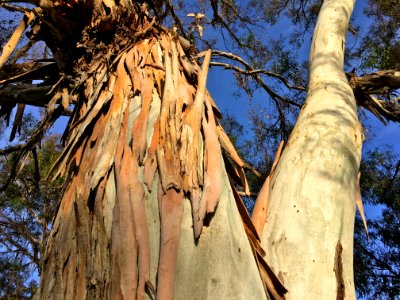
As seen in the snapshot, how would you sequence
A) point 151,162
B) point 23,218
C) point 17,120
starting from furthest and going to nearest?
point 23,218 → point 17,120 → point 151,162

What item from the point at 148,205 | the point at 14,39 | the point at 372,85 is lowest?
the point at 148,205

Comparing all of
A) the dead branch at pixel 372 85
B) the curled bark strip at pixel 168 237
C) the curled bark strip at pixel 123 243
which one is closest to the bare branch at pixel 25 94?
the curled bark strip at pixel 123 243

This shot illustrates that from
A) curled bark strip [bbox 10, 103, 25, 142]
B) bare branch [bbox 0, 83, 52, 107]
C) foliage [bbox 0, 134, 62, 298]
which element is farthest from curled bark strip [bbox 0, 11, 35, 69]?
foliage [bbox 0, 134, 62, 298]

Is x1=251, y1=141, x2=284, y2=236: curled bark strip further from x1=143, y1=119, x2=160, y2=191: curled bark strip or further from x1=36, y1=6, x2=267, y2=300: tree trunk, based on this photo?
x1=143, y1=119, x2=160, y2=191: curled bark strip

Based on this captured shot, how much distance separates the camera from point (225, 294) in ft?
3.37

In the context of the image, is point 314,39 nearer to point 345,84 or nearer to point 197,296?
point 345,84

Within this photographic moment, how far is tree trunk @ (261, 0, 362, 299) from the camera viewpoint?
1.31 m

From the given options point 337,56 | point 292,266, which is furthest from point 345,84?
point 292,266

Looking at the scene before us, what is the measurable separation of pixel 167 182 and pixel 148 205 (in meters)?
0.08

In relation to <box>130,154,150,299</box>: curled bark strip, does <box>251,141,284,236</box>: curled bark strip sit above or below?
above

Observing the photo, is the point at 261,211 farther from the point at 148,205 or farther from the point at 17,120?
the point at 17,120

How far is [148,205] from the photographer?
3.90 feet

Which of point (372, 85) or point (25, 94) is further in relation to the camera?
point (372, 85)

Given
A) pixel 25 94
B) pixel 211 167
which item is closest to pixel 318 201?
pixel 211 167
